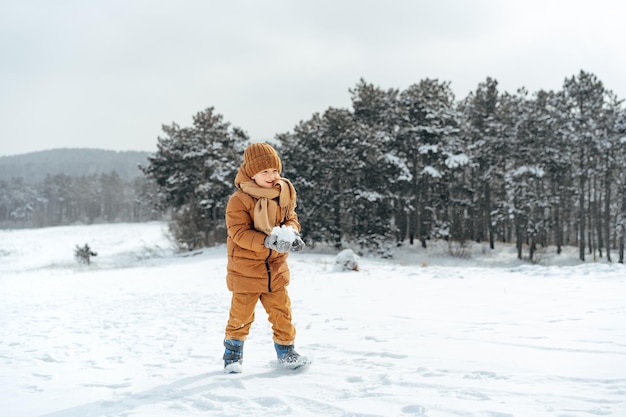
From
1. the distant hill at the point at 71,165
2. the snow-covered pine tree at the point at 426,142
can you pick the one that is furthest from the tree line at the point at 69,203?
the snow-covered pine tree at the point at 426,142

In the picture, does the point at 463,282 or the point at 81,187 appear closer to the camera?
the point at 463,282

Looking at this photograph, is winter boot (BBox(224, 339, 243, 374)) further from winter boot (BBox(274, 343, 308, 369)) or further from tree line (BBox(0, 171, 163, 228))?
tree line (BBox(0, 171, 163, 228))

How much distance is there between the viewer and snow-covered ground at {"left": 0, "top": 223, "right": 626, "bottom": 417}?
3.05 meters

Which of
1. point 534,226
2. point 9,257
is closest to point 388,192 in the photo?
point 534,226

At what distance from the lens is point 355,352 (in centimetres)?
452

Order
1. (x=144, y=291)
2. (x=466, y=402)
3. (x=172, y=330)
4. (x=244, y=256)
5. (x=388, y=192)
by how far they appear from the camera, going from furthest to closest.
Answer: (x=388, y=192), (x=144, y=291), (x=172, y=330), (x=244, y=256), (x=466, y=402)

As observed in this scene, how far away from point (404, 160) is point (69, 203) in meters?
91.7

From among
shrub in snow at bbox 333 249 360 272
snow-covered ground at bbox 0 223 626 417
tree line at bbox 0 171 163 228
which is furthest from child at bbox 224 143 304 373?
tree line at bbox 0 171 163 228

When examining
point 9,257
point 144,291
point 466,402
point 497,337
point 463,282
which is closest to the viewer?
point 466,402

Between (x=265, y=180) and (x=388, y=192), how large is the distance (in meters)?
25.5

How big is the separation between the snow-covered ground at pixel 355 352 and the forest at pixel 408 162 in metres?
18.6

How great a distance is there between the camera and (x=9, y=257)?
3481cm

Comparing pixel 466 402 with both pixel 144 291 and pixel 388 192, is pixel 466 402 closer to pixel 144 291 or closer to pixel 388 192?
pixel 144 291

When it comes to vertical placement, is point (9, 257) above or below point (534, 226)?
below
